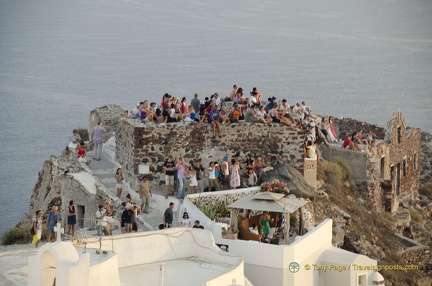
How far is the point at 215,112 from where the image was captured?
43.1 m

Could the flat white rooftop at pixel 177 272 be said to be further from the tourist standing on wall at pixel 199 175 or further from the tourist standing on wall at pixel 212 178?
the tourist standing on wall at pixel 199 175

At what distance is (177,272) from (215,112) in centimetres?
1245

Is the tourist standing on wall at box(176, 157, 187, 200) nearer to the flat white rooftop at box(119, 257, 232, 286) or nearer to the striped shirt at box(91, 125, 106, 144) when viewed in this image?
the striped shirt at box(91, 125, 106, 144)

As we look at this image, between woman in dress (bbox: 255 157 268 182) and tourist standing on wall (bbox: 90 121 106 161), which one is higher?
tourist standing on wall (bbox: 90 121 106 161)

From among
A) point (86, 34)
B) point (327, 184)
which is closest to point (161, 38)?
point (86, 34)

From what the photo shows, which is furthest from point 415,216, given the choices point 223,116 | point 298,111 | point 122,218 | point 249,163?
point 122,218

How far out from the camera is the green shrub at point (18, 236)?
42531mm

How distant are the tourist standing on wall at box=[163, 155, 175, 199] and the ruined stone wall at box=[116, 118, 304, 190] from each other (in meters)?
1.24

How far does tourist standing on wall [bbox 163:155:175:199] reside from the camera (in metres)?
40.3

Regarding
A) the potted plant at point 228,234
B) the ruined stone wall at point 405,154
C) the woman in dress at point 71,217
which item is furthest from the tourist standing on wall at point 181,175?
the ruined stone wall at point 405,154

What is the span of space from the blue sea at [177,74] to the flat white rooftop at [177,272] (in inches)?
2132

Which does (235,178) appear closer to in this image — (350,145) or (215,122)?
(215,122)

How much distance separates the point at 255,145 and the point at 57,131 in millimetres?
80077

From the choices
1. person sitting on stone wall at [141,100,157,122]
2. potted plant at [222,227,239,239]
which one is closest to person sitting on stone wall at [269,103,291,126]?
person sitting on stone wall at [141,100,157,122]
